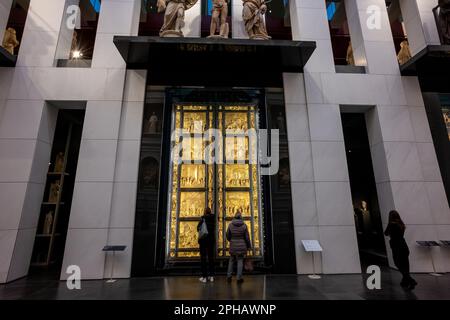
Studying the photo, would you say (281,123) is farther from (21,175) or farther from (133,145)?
(21,175)

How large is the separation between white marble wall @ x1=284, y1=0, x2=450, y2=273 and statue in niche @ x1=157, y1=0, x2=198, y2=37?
165 inches

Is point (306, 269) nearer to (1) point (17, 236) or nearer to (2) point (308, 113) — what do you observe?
(2) point (308, 113)

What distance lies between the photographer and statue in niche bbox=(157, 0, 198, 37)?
7.59 metres

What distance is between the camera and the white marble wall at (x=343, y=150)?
22.9ft

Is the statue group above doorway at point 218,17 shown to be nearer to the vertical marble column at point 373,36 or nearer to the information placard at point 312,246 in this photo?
the vertical marble column at point 373,36

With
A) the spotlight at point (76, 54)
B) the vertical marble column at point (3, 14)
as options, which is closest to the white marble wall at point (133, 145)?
the vertical marble column at point (3, 14)

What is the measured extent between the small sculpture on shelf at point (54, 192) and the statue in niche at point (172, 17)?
23.4ft

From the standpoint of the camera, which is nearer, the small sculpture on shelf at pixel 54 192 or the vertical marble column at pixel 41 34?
the vertical marble column at pixel 41 34

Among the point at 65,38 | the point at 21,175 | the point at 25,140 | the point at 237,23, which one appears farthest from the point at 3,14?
the point at 237,23

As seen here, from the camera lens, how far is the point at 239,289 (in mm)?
5344

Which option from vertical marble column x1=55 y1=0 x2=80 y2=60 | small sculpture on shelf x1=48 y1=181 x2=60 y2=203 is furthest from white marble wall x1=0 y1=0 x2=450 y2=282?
small sculpture on shelf x1=48 y1=181 x2=60 y2=203

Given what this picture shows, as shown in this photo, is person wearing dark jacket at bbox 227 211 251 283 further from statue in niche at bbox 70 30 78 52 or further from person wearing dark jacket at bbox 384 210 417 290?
statue in niche at bbox 70 30 78 52

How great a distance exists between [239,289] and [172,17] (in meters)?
8.69
